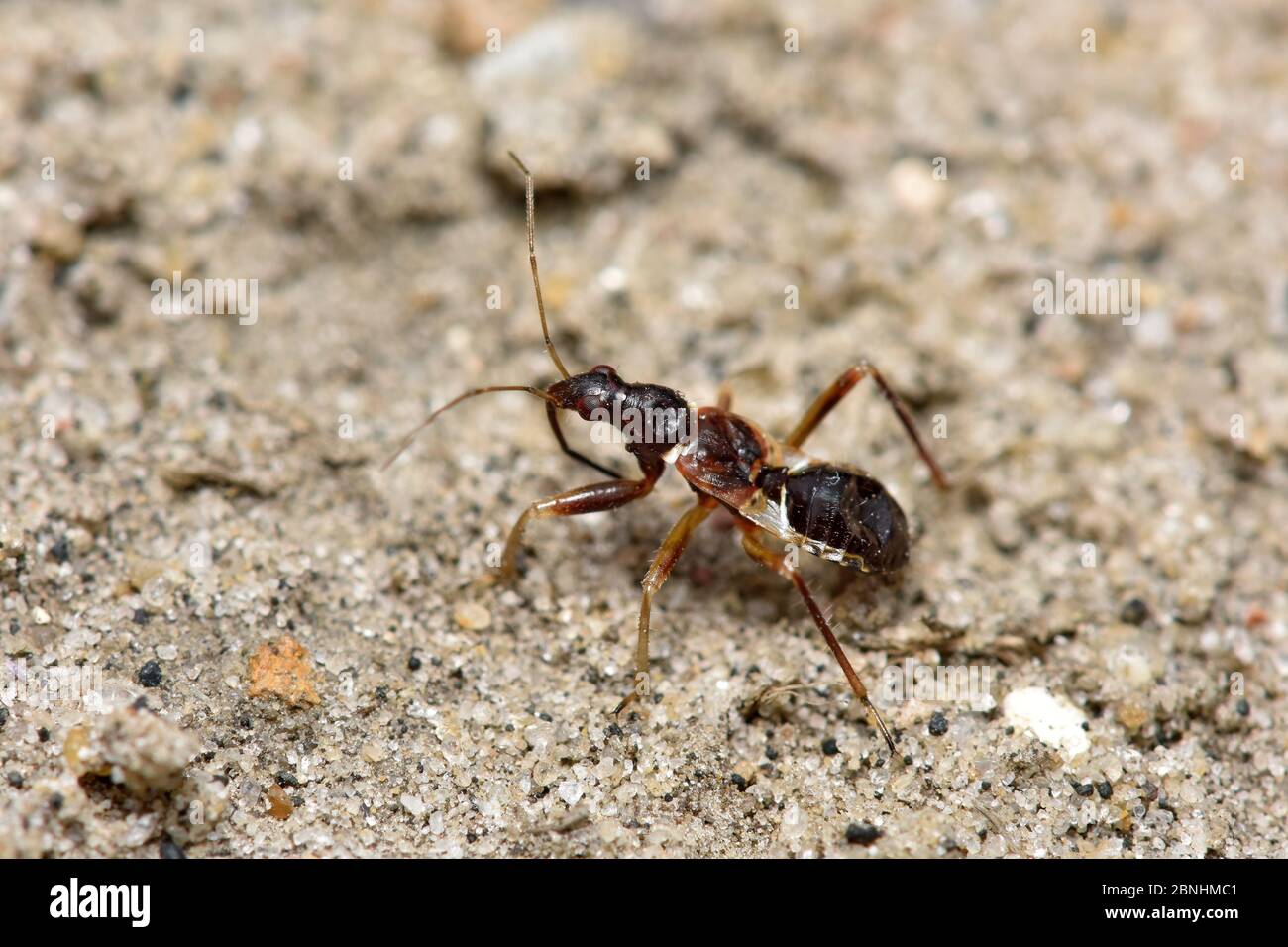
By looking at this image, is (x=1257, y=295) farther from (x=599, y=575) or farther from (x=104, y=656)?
(x=104, y=656)

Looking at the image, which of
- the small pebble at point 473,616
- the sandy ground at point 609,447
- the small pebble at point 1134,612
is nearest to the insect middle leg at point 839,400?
the sandy ground at point 609,447

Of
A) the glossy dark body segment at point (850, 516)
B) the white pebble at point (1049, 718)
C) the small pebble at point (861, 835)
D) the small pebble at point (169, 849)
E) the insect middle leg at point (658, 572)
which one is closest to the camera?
the small pebble at point (169, 849)

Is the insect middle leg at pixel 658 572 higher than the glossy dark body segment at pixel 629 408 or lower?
lower

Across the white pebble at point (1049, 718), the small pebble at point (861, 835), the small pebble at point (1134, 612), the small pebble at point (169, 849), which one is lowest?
the small pebble at point (861, 835)

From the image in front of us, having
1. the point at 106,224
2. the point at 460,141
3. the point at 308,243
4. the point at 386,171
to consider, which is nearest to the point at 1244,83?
the point at 460,141

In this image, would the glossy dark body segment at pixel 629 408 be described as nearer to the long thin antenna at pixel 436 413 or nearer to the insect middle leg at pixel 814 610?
the long thin antenna at pixel 436 413

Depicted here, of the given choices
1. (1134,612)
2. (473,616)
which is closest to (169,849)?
(473,616)
